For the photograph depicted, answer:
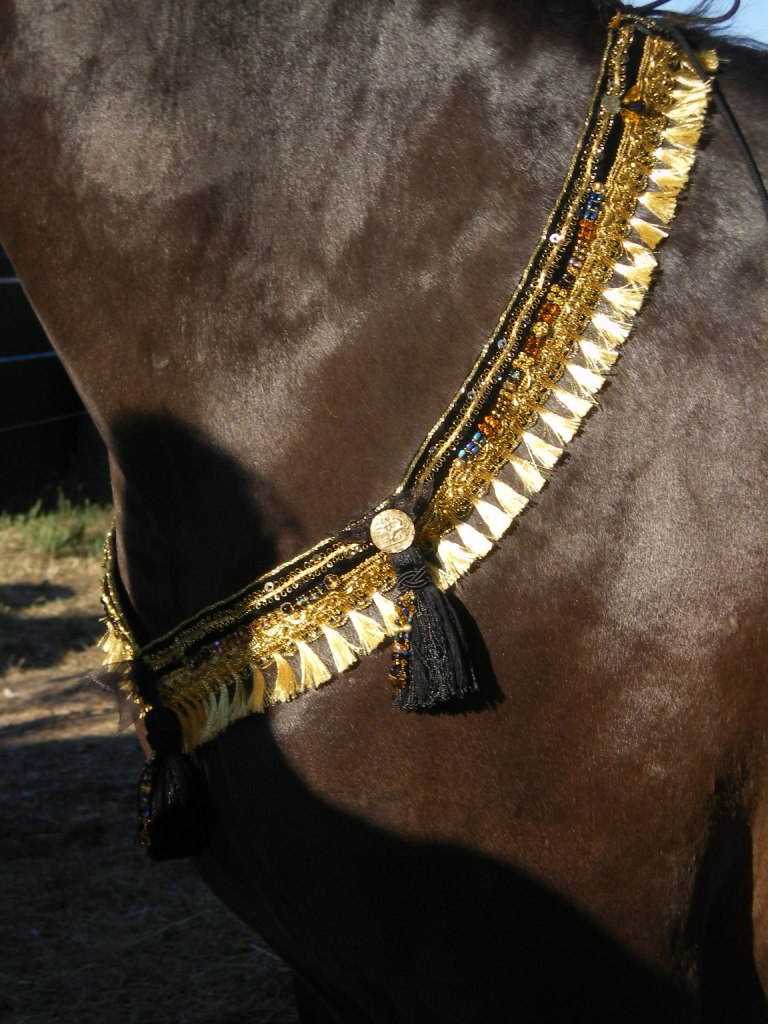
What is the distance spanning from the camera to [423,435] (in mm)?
1307

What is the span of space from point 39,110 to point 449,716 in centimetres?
83

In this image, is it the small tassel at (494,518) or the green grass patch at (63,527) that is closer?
the small tassel at (494,518)

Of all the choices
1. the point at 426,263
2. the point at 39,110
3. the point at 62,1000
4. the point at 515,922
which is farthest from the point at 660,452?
the point at 62,1000

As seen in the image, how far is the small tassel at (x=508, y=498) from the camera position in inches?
50.3

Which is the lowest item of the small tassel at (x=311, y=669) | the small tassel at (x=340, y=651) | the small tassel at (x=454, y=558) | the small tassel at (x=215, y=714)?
the small tassel at (x=215, y=714)

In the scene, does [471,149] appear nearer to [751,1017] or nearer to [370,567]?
[370,567]

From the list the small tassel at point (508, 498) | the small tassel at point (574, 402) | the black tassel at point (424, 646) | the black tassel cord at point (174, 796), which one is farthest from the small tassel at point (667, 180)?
the black tassel cord at point (174, 796)

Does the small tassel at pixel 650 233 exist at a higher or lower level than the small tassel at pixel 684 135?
lower

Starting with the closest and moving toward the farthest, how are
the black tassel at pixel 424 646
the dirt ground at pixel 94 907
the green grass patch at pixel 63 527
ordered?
1. the black tassel at pixel 424 646
2. the dirt ground at pixel 94 907
3. the green grass patch at pixel 63 527

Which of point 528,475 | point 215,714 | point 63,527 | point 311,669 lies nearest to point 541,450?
point 528,475

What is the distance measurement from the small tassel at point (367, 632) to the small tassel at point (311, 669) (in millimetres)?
50

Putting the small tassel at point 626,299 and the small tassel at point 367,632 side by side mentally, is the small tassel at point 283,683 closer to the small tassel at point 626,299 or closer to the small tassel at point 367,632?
the small tassel at point 367,632

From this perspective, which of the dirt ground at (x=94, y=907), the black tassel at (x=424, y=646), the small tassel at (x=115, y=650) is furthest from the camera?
the dirt ground at (x=94, y=907)

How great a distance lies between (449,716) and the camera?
4.21ft
